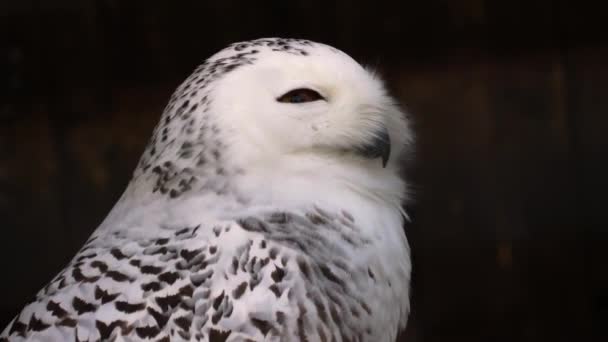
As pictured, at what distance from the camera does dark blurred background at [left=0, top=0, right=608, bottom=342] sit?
2.28 meters

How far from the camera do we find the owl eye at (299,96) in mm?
1305

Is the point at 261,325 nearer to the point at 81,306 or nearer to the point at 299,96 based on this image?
the point at 81,306

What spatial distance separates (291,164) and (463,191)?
111cm

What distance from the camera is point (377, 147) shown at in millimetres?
1355

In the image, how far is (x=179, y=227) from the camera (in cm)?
126

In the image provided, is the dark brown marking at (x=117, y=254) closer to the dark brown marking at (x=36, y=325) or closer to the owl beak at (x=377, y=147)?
the dark brown marking at (x=36, y=325)

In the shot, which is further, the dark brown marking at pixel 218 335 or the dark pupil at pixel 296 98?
the dark pupil at pixel 296 98

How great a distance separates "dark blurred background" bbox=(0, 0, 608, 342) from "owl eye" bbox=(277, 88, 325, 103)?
95cm

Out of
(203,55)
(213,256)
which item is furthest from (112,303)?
(203,55)

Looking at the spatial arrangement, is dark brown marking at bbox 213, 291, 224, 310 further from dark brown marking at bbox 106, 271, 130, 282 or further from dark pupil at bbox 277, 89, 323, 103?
dark pupil at bbox 277, 89, 323, 103

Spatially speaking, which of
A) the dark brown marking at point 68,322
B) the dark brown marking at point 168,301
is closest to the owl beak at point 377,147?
the dark brown marking at point 168,301

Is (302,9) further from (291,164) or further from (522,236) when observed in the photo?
(291,164)

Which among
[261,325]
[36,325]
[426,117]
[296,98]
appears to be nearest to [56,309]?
[36,325]

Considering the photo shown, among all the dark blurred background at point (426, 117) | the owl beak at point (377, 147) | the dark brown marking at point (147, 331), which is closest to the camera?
the dark brown marking at point (147, 331)
